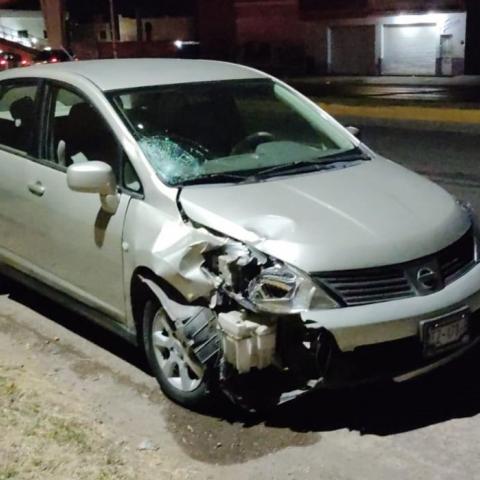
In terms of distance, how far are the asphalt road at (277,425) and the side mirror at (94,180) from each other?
1.02 metres

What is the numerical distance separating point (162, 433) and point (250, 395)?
49 cm

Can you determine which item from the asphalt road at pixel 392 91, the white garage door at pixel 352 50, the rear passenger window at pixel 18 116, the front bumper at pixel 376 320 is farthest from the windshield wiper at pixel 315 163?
the white garage door at pixel 352 50

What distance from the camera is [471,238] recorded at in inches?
177

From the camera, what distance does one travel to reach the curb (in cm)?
1520

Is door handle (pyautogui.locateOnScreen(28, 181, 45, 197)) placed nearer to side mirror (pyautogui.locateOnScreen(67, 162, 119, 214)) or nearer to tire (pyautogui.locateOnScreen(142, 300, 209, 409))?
side mirror (pyautogui.locateOnScreen(67, 162, 119, 214))

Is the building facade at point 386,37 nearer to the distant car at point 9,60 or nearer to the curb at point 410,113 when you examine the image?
the distant car at point 9,60

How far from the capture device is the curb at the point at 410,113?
15.2m

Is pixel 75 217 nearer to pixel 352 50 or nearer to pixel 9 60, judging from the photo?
pixel 9 60

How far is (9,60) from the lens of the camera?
29250 millimetres

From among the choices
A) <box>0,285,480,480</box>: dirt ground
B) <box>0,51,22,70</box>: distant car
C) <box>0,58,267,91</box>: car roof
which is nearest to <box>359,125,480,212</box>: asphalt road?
<box>0,58,267,91</box>: car roof

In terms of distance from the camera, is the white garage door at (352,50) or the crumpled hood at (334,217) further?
the white garage door at (352,50)

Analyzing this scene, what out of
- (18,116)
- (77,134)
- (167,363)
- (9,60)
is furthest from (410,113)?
(9,60)

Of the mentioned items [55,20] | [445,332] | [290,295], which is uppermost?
[290,295]

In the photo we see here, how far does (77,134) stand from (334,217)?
1.86m
